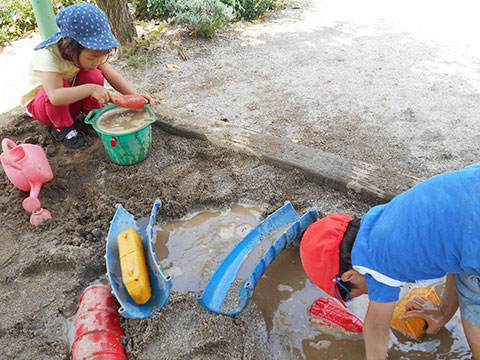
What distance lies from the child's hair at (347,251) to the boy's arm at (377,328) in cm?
12

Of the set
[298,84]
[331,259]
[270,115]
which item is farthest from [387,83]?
[331,259]

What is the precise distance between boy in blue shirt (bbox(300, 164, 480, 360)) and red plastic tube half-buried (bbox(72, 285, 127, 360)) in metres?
0.89

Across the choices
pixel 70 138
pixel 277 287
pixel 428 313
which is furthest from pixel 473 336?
pixel 70 138

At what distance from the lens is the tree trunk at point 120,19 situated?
14.3 ft

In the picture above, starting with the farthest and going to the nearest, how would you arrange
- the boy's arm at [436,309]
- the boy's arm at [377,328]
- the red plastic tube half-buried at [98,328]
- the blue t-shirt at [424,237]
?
1. the boy's arm at [436,309]
2. the red plastic tube half-buried at [98,328]
3. the boy's arm at [377,328]
4. the blue t-shirt at [424,237]

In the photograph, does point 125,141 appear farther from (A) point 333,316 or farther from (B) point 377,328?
(B) point 377,328

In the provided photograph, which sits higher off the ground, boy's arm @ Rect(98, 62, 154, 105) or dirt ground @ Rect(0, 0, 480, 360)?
boy's arm @ Rect(98, 62, 154, 105)

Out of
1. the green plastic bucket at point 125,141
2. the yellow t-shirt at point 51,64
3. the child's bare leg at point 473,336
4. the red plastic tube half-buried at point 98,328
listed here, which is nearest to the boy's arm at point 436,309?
the child's bare leg at point 473,336

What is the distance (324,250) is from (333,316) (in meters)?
0.48

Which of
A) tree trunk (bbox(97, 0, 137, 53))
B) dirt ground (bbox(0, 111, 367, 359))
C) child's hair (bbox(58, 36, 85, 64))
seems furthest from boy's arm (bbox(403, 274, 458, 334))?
tree trunk (bbox(97, 0, 137, 53))

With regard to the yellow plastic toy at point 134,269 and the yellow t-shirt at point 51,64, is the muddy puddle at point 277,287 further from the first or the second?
the yellow t-shirt at point 51,64

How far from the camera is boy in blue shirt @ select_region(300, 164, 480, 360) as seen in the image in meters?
1.33

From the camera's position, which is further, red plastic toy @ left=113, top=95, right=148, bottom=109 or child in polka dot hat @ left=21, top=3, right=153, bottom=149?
red plastic toy @ left=113, top=95, right=148, bottom=109

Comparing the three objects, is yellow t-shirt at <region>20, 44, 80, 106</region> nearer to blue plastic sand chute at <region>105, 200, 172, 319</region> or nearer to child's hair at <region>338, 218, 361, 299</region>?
blue plastic sand chute at <region>105, 200, 172, 319</region>
